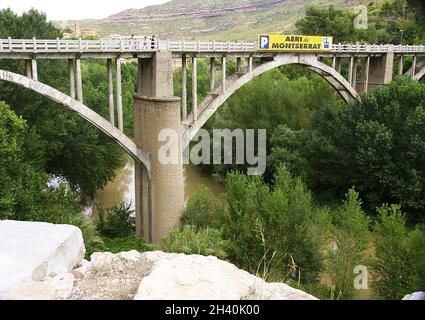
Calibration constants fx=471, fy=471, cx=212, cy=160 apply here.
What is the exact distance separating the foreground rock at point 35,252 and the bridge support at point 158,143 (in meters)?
14.1

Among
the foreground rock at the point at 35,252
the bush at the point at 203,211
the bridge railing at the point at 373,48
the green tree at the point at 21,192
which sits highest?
the bridge railing at the point at 373,48

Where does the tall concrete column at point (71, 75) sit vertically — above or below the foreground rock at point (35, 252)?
above

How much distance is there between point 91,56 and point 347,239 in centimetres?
1148

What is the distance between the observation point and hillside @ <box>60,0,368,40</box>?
365 ft

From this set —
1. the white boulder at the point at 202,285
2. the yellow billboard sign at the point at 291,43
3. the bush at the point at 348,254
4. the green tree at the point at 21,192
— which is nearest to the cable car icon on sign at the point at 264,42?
the yellow billboard sign at the point at 291,43

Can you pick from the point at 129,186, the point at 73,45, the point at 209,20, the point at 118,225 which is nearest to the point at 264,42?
the point at 73,45

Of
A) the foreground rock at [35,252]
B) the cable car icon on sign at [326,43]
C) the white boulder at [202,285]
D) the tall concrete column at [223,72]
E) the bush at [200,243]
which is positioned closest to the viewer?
the white boulder at [202,285]

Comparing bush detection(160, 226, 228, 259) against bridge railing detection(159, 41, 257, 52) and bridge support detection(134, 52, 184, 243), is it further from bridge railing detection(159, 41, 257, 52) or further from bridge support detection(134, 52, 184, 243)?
bridge railing detection(159, 41, 257, 52)

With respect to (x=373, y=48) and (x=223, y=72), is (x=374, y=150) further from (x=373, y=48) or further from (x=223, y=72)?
(x=373, y=48)

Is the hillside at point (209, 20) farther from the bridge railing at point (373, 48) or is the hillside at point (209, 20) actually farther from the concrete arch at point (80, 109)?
the concrete arch at point (80, 109)

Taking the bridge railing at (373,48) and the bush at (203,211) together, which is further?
the bridge railing at (373,48)

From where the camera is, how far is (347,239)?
48.7ft

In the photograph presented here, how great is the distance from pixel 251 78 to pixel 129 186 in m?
13.4

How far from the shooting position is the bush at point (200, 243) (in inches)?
584
